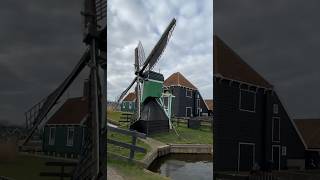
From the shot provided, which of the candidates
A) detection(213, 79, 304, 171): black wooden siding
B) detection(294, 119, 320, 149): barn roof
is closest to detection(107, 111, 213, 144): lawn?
detection(213, 79, 304, 171): black wooden siding

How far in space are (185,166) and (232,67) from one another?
76cm

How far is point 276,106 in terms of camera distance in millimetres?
2818

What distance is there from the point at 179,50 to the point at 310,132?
1.16 metres

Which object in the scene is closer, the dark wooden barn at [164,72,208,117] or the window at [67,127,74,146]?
the dark wooden barn at [164,72,208,117]

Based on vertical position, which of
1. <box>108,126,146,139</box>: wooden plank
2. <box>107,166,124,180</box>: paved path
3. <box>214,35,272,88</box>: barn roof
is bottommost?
<box>107,166,124,180</box>: paved path

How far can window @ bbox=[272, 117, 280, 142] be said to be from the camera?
112 inches

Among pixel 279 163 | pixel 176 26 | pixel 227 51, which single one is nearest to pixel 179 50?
pixel 176 26

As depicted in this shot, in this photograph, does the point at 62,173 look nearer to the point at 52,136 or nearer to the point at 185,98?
the point at 52,136

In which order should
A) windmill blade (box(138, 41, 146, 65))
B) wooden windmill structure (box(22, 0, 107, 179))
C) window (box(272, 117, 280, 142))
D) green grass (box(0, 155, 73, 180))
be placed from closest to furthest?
windmill blade (box(138, 41, 146, 65)) < wooden windmill structure (box(22, 0, 107, 179)) < green grass (box(0, 155, 73, 180)) < window (box(272, 117, 280, 142))

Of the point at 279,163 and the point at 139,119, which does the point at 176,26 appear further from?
the point at 279,163

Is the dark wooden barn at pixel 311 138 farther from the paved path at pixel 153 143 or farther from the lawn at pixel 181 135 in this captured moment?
the paved path at pixel 153 143

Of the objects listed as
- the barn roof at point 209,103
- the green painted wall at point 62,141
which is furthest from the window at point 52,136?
the barn roof at point 209,103

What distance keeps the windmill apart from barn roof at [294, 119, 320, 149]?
1.00 m

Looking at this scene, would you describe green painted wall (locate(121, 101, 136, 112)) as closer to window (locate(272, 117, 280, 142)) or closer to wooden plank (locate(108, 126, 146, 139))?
wooden plank (locate(108, 126, 146, 139))
